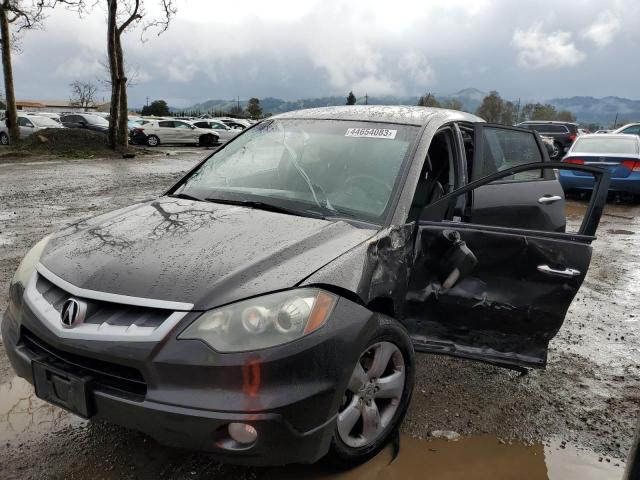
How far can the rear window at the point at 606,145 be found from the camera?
1110 centimetres

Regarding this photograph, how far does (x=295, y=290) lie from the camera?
7.08 feet

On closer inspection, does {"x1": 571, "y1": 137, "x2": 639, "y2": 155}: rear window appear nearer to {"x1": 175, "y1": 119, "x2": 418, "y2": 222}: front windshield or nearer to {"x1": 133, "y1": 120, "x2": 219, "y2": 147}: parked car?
{"x1": 175, "y1": 119, "x2": 418, "y2": 222}: front windshield

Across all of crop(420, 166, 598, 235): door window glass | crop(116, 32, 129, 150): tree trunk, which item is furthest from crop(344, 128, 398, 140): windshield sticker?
crop(116, 32, 129, 150): tree trunk

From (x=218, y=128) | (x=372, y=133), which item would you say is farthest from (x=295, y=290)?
(x=218, y=128)

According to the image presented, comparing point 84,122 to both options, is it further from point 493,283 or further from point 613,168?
point 493,283

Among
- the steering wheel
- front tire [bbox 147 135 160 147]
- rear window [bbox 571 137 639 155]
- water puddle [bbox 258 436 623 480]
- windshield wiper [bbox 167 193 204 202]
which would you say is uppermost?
the steering wheel

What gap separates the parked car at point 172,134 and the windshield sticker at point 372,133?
83.0ft

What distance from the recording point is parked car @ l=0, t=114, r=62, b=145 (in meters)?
23.1

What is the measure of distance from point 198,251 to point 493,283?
168cm

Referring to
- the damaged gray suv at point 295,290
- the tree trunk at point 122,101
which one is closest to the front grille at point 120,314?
the damaged gray suv at point 295,290

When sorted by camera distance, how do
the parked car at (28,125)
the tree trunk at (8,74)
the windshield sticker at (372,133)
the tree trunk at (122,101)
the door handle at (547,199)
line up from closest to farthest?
the windshield sticker at (372,133)
the door handle at (547,199)
the tree trunk at (8,74)
the tree trunk at (122,101)
the parked car at (28,125)

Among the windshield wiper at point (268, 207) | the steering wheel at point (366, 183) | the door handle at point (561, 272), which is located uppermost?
the steering wheel at point (366, 183)

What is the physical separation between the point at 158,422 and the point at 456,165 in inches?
104

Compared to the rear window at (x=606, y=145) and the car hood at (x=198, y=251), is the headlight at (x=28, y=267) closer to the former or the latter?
the car hood at (x=198, y=251)
